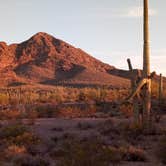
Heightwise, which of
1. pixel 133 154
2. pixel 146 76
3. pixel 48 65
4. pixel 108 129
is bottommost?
pixel 133 154

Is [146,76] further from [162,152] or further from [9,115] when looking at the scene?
[9,115]

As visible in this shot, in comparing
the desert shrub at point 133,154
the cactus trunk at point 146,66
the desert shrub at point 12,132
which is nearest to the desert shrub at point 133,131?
the cactus trunk at point 146,66

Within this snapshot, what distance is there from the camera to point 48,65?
12319cm

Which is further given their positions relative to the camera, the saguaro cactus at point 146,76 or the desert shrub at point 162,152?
the saguaro cactus at point 146,76

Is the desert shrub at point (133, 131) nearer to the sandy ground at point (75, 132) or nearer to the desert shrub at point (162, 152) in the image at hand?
the sandy ground at point (75, 132)

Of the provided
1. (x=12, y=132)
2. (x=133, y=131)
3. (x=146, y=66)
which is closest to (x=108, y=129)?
(x=133, y=131)

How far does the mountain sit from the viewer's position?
115m

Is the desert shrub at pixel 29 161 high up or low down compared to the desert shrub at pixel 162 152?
down

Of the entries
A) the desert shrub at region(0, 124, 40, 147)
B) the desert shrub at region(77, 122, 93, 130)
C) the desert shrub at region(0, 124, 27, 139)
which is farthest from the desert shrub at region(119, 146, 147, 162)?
the desert shrub at region(77, 122, 93, 130)

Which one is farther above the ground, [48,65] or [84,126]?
[48,65]

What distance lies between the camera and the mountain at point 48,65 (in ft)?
378

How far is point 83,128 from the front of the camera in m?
21.9

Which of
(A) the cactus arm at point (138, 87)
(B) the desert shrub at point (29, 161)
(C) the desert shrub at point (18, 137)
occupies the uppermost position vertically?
(A) the cactus arm at point (138, 87)

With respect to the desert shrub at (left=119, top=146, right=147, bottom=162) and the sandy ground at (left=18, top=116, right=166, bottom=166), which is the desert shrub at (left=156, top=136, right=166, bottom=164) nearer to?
the sandy ground at (left=18, top=116, right=166, bottom=166)
